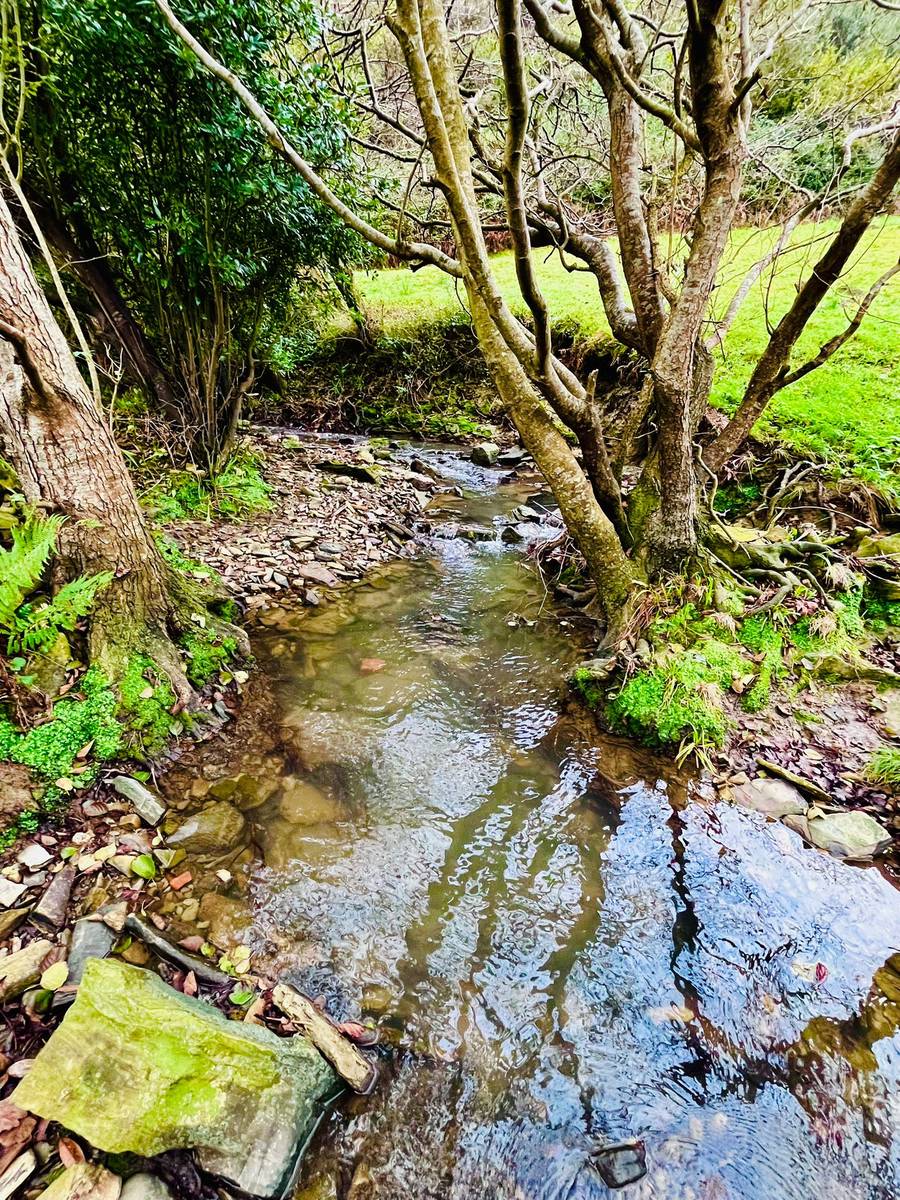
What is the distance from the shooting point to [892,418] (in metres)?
4.75

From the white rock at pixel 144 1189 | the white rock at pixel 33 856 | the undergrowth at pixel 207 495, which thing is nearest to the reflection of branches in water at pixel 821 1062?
the white rock at pixel 144 1189

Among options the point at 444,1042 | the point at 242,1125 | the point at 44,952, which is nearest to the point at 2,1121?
the point at 44,952

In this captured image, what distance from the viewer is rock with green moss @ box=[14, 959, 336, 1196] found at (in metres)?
1.47

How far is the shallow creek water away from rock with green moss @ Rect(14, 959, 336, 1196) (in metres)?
0.19

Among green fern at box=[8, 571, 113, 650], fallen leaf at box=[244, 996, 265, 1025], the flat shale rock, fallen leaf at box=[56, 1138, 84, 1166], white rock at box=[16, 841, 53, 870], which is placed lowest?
the flat shale rock

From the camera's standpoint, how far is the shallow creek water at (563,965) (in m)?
1.72

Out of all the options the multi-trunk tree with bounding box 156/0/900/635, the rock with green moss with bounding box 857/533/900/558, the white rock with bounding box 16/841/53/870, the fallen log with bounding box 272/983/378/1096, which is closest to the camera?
the fallen log with bounding box 272/983/378/1096

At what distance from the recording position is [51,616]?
2.44 metres

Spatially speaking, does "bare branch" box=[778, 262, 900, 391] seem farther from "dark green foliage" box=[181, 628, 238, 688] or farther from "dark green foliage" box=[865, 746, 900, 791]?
"dark green foliage" box=[181, 628, 238, 688]

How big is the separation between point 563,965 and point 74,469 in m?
3.32

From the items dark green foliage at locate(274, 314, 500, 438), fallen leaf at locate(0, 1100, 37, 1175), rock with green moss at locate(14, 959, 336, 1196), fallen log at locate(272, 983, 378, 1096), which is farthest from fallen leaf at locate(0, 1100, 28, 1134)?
dark green foliage at locate(274, 314, 500, 438)

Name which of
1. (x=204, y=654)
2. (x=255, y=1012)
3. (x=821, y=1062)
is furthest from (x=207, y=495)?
(x=821, y=1062)

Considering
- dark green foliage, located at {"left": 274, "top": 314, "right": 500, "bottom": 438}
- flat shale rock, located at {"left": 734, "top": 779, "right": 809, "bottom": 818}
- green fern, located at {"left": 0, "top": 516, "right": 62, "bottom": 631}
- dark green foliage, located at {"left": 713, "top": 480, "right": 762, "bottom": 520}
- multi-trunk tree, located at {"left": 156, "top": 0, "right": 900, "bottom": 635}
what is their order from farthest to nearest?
dark green foliage, located at {"left": 274, "top": 314, "right": 500, "bottom": 438}, dark green foliage, located at {"left": 713, "top": 480, "right": 762, "bottom": 520}, flat shale rock, located at {"left": 734, "top": 779, "right": 809, "bottom": 818}, multi-trunk tree, located at {"left": 156, "top": 0, "right": 900, "bottom": 635}, green fern, located at {"left": 0, "top": 516, "right": 62, "bottom": 631}

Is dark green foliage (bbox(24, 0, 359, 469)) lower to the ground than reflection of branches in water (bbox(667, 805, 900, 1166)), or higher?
higher
